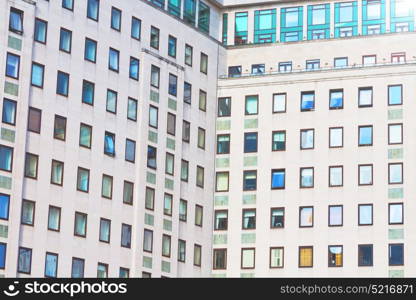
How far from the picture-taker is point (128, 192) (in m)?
74.1

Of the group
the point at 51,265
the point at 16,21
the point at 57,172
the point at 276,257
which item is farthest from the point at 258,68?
the point at 51,265

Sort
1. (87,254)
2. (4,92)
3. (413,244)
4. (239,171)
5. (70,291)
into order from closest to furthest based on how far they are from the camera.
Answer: (70,291)
(4,92)
(87,254)
(413,244)
(239,171)

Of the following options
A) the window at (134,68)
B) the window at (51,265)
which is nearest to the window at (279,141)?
the window at (134,68)

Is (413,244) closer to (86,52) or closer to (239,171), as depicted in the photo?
(239,171)

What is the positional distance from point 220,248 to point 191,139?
7.90 meters

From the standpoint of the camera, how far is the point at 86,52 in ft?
237

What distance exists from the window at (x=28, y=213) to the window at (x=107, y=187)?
20.4ft

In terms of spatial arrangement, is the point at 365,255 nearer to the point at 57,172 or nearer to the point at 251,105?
the point at 251,105

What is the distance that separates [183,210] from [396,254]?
574 inches

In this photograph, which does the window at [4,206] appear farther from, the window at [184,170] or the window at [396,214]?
the window at [396,214]

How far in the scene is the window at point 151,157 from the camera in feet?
249

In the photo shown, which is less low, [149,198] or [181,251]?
[149,198]

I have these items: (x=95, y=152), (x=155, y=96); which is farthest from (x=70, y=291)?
(x=155, y=96)

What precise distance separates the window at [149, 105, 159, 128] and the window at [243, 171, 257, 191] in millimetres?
8281
